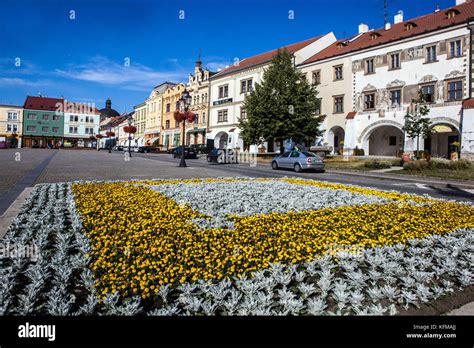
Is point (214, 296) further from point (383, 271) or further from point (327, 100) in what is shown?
point (327, 100)

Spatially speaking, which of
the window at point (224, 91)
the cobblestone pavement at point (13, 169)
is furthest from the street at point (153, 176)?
the window at point (224, 91)

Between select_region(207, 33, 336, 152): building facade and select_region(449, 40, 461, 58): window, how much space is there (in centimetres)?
1740

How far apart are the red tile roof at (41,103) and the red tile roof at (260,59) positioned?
61990 mm

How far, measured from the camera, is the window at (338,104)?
36.0 meters

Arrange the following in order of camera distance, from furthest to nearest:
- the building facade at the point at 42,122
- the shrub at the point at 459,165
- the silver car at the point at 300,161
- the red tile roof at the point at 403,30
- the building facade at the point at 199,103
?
the building facade at the point at 42,122 < the building facade at the point at 199,103 < the red tile roof at the point at 403,30 < the silver car at the point at 300,161 < the shrub at the point at 459,165

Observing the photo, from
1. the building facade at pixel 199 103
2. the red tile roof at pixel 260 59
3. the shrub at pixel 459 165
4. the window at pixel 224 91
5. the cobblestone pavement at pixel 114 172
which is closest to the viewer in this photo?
the cobblestone pavement at pixel 114 172

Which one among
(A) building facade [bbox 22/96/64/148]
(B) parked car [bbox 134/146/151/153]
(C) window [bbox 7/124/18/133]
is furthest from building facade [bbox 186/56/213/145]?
(C) window [bbox 7/124/18/133]

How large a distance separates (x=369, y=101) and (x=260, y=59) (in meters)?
19.2

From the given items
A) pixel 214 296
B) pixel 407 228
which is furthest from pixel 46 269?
pixel 407 228

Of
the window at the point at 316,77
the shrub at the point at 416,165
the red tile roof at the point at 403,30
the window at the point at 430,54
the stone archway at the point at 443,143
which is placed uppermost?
the red tile roof at the point at 403,30

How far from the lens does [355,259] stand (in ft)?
13.1

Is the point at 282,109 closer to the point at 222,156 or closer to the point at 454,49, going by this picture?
the point at 222,156

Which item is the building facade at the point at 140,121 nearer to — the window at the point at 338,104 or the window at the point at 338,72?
the window at the point at 338,104
